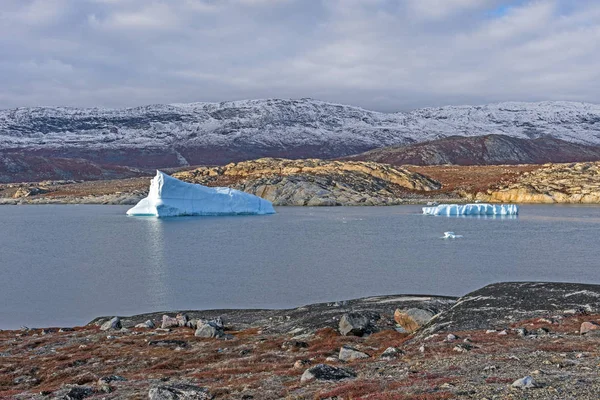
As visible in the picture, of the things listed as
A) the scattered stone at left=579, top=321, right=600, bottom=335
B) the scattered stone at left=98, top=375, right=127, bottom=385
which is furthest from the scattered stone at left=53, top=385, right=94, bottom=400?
the scattered stone at left=579, top=321, right=600, bottom=335

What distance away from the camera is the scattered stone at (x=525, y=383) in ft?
29.1

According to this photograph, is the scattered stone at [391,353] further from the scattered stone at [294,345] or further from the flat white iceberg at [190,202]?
the flat white iceberg at [190,202]

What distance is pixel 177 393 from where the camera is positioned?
10.3 m

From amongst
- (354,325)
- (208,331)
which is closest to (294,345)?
(354,325)

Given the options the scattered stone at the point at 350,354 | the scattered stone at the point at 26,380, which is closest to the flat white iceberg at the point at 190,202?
the scattered stone at the point at 26,380

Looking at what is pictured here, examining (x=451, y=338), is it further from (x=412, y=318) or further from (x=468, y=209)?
(x=468, y=209)

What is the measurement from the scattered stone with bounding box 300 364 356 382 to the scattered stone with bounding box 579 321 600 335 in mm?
6401

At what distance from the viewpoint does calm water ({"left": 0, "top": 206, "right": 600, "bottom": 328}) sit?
2694cm

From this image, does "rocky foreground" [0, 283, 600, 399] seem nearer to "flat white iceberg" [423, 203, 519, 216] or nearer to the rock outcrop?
the rock outcrop

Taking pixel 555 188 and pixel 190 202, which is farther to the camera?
pixel 555 188

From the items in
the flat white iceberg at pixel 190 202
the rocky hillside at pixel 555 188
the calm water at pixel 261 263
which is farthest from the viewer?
the rocky hillside at pixel 555 188

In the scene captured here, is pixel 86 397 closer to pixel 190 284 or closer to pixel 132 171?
pixel 190 284

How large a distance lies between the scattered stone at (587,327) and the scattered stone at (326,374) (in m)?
6.40

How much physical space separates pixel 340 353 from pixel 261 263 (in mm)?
23246
